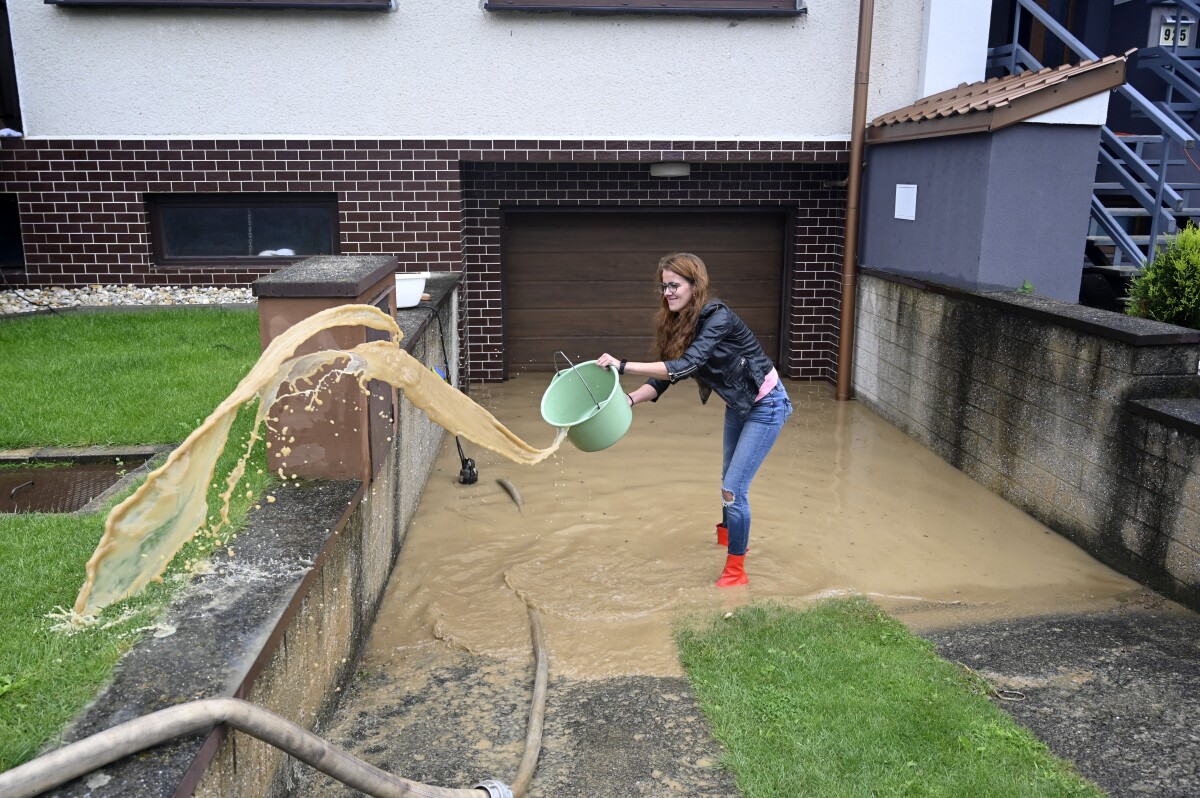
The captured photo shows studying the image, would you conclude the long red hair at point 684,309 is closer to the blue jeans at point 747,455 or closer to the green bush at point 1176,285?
the blue jeans at point 747,455

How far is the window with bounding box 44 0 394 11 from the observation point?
367 inches

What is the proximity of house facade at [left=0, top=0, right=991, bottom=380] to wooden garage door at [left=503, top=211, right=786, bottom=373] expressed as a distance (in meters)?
0.97

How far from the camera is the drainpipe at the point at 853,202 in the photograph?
9.91m

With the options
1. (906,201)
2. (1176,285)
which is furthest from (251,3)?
(1176,285)

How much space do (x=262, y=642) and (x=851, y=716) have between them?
8.15 ft

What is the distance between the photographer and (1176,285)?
22.2 feet

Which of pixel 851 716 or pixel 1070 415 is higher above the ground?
pixel 1070 415

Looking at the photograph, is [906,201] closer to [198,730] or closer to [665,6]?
[665,6]

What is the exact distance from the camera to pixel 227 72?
965cm

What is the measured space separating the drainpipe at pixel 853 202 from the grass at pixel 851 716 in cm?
563

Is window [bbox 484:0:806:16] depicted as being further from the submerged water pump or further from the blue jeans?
the blue jeans

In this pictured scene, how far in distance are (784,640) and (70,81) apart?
8.37 meters

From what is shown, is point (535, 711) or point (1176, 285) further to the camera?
point (1176, 285)

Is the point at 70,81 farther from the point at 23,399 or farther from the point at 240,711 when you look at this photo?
the point at 240,711
